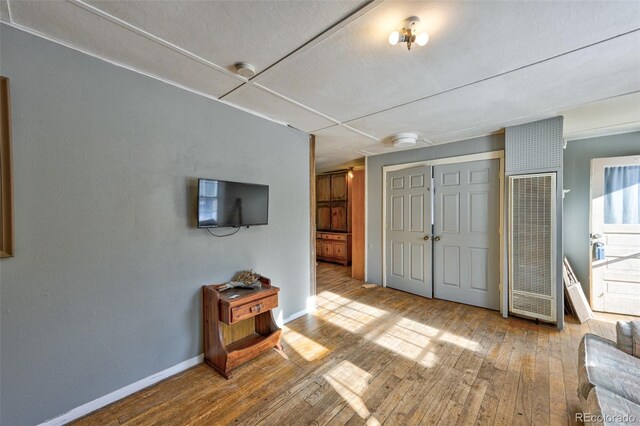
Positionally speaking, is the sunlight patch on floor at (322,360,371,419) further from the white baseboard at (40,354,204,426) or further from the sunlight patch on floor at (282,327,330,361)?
the white baseboard at (40,354,204,426)

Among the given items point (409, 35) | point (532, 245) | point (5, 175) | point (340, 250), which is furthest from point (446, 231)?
point (5, 175)

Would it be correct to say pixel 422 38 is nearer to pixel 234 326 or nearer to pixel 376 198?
pixel 234 326

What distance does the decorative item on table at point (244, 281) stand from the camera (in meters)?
2.37

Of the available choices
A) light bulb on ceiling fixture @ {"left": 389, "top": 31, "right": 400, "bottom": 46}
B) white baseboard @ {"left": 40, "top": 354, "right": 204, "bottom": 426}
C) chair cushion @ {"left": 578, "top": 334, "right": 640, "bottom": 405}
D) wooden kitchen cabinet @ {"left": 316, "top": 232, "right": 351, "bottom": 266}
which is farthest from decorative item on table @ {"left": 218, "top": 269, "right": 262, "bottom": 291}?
wooden kitchen cabinet @ {"left": 316, "top": 232, "right": 351, "bottom": 266}

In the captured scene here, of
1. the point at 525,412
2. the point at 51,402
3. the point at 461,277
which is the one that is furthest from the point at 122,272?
the point at 461,277

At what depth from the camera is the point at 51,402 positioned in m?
1.56

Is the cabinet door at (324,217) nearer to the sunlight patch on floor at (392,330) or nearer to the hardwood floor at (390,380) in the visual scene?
the sunlight patch on floor at (392,330)

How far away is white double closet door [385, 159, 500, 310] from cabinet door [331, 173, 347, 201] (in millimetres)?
1894

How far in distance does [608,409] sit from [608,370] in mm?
443

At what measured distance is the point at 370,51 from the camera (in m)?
1.62

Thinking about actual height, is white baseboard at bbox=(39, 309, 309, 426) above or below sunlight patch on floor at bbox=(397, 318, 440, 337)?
above

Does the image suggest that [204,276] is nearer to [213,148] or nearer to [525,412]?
[213,148]

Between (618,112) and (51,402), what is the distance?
5456mm

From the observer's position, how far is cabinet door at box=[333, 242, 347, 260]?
614cm
